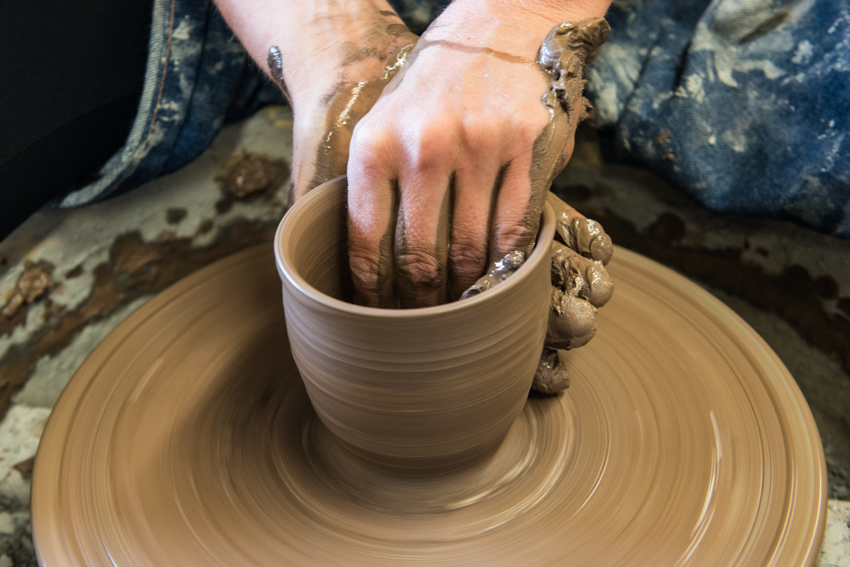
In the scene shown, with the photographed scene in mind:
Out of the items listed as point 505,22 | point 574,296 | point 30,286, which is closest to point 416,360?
point 574,296

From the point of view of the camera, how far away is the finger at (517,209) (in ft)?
A: 2.67

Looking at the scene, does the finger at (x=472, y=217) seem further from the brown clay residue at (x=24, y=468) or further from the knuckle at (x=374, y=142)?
the brown clay residue at (x=24, y=468)

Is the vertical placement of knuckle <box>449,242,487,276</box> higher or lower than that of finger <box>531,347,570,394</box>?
higher

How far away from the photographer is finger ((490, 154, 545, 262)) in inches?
32.0

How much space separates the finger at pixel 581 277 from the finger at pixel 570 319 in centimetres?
2

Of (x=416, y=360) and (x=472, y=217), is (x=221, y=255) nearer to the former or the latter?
(x=472, y=217)

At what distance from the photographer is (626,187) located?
1582 millimetres

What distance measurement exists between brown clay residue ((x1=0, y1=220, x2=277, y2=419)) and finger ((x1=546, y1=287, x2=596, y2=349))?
0.85 m

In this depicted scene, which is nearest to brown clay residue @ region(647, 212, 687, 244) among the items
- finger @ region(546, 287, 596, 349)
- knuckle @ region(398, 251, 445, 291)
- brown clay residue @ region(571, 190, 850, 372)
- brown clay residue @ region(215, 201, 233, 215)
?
brown clay residue @ region(571, 190, 850, 372)

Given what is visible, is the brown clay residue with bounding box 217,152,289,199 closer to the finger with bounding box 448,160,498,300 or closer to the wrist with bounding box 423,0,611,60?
the wrist with bounding box 423,0,611,60

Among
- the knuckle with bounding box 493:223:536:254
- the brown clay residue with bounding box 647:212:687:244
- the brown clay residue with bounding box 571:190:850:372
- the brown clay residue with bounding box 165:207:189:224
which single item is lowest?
the brown clay residue with bounding box 571:190:850:372

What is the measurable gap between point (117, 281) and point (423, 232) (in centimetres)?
96

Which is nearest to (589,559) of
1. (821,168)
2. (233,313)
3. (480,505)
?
(480,505)

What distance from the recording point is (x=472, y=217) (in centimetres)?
84
